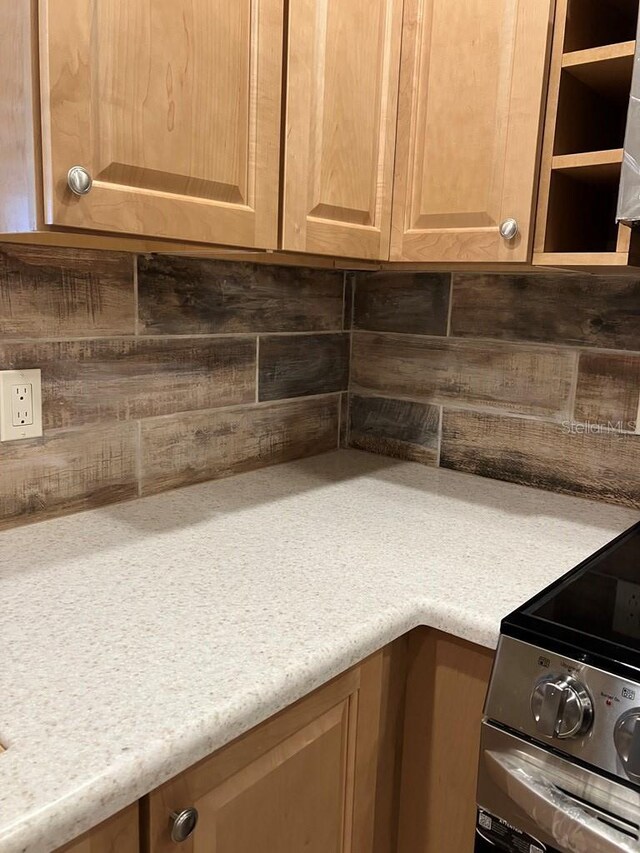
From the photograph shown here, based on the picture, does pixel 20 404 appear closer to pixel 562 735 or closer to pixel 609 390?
pixel 562 735

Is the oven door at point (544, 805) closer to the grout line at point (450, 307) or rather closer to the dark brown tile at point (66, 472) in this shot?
the dark brown tile at point (66, 472)

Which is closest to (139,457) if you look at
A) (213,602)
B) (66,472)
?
(66,472)

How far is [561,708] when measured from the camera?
2.61 ft

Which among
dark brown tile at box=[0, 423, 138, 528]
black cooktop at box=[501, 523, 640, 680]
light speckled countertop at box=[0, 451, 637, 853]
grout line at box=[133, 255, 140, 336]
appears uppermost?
grout line at box=[133, 255, 140, 336]

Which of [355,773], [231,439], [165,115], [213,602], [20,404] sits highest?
[165,115]

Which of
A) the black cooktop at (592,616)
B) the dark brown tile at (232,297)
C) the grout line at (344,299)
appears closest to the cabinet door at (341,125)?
the dark brown tile at (232,297)

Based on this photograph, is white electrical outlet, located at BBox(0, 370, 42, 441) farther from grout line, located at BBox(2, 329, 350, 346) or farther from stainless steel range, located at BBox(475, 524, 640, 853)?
stainless steel range, located at BBox(475, 524, 640, 853)

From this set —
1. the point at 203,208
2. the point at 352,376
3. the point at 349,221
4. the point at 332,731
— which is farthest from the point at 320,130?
the point at 332,731

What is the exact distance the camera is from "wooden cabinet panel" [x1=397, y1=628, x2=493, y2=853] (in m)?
0.95

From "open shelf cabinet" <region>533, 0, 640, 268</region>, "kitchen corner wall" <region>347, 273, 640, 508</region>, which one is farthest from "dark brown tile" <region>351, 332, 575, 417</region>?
"open shelf cabinet" <region>533, 0, 640, 268</region>

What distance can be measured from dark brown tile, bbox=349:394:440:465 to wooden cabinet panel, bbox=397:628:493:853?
0.75m

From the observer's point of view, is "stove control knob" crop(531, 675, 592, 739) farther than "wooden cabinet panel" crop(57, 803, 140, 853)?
Yes

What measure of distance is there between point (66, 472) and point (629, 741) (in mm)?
956

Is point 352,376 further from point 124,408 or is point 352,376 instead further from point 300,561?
point 300,561
